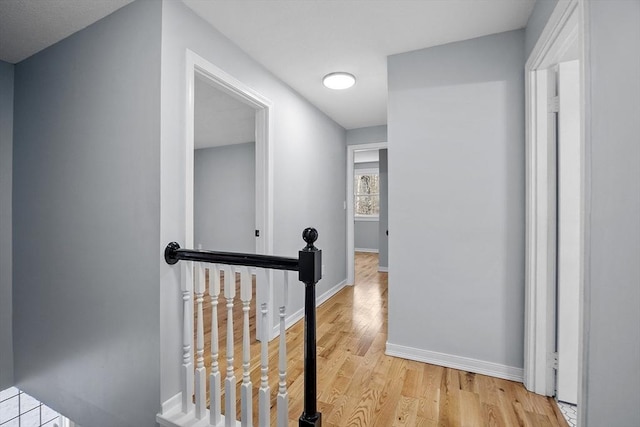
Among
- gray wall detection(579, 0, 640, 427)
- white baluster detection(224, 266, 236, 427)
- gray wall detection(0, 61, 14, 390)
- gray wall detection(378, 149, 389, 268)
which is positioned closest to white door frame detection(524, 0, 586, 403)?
gray wall detection(579, 0, 640, 427)

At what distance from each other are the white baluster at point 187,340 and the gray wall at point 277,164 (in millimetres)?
59

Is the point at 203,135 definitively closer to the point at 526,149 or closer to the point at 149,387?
the point at 149,387

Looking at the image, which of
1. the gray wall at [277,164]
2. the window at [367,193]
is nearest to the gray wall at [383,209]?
the gray wall at [277,164]

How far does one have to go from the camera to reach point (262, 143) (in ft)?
8.32

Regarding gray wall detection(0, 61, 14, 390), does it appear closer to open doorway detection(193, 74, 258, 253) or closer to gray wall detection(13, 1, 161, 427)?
gray wall detection(13, 1, 161, 427)

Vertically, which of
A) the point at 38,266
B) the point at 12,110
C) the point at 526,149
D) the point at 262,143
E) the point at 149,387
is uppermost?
the point at 12,110

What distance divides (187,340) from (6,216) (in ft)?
7.00

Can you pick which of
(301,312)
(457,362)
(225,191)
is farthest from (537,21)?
(225,191)

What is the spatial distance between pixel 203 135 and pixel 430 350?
453cm

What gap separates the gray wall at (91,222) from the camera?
5.20ft

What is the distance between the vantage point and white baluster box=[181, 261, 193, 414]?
60.9 inches

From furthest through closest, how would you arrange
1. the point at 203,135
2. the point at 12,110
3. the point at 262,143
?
1. the point at 203,135
2. the point at 262,143
3. the point at 12,110

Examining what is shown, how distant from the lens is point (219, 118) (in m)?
3.88

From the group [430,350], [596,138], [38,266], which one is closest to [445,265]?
[430,350]
